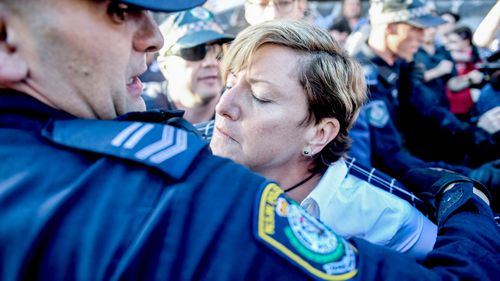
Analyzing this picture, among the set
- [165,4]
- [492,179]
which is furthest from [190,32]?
[165,4]

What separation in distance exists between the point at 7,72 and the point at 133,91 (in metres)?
0.27

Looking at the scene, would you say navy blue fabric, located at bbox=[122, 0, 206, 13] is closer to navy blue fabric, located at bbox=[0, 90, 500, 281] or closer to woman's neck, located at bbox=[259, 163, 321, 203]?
navy blue fabric, located at bbox=[0, 90, 500, 281]

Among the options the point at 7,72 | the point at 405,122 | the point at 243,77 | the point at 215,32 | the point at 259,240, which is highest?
the point at 7,72

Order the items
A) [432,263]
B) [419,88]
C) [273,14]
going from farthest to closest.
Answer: [419,88], [273,14], [432,263]

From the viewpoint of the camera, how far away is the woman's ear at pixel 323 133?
1.78 m

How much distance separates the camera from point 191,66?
3057 mm

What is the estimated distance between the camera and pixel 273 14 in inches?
121

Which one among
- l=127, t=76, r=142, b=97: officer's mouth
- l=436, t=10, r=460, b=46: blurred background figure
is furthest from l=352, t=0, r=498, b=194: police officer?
l=436, t=10, r=460, b=46: blurred background figure

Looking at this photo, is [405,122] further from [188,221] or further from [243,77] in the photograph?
[188,221]

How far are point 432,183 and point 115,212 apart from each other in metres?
1.33

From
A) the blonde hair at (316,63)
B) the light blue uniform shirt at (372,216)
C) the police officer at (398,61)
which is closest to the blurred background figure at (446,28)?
the police officer at (398,61)

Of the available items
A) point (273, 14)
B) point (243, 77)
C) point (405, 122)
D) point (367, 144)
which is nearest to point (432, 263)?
point (243, 77)

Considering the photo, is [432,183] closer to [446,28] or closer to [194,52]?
[194,52]

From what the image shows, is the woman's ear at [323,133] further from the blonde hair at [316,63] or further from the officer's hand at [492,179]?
the officer's hand at [492,179]
